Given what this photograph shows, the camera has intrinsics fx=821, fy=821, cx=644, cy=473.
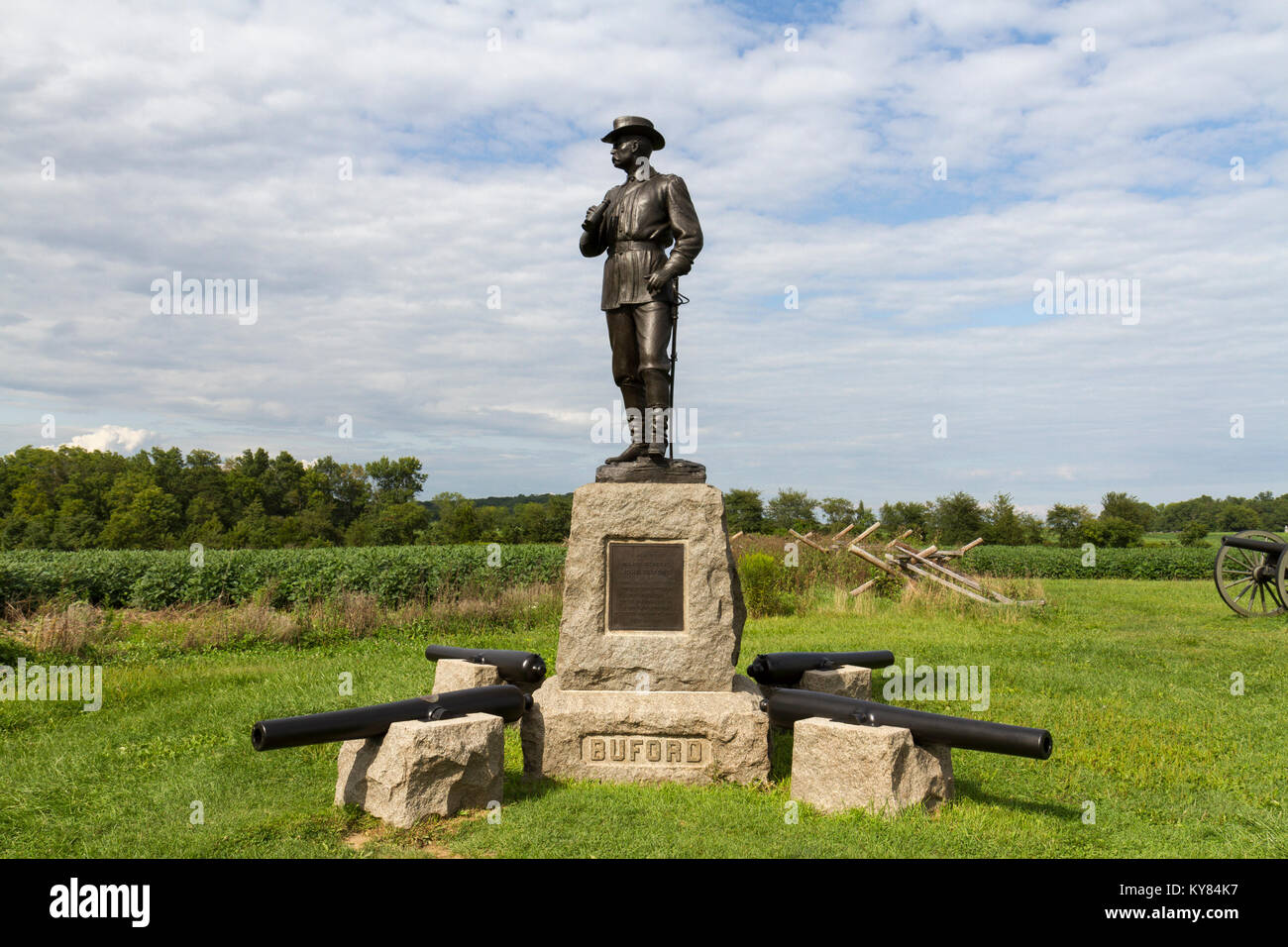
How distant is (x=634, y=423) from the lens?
6844 millimetres

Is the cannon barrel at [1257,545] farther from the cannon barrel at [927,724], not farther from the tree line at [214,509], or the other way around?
the tree line at [214,509]

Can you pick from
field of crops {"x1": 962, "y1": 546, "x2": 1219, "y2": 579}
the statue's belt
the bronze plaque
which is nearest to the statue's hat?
the statue's belt

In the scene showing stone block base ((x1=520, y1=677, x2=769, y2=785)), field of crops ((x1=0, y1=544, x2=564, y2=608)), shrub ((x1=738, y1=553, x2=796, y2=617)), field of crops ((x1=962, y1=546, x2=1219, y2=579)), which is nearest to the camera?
stone block base ((x1=520, y1=677, x2=769, y2=785))

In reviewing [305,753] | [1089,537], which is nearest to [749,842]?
[305,753]

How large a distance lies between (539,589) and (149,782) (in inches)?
390

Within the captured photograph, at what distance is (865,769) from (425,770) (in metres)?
2.67

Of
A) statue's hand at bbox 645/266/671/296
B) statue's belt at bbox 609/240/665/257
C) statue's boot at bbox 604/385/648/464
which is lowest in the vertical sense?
statue's boot at bbox 604/385/648/464

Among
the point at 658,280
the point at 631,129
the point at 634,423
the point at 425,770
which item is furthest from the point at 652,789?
the point at 631,129

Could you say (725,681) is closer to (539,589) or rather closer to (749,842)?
(749,842)

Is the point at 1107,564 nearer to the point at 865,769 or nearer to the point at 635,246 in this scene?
the point at 635,246

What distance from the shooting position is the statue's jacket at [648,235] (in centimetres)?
664

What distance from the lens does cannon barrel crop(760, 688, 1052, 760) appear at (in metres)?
4.91

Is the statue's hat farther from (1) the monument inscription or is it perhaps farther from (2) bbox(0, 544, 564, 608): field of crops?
(2) bbox(0, 544, 564, 608): field of crops

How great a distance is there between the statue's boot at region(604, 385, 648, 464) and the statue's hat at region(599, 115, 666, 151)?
211 centimetres
